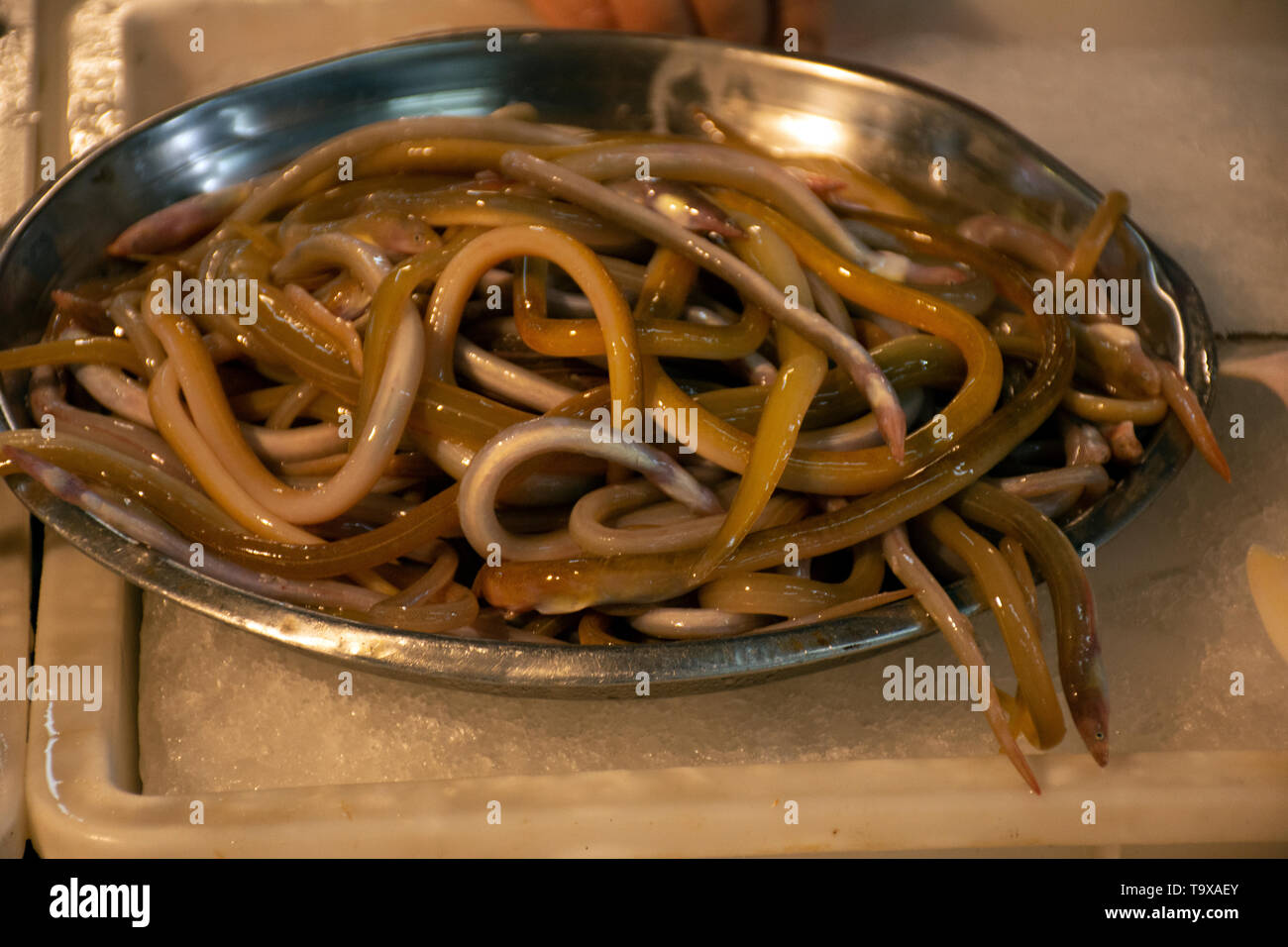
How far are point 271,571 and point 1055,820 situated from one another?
72cm

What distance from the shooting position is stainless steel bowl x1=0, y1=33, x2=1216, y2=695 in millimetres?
957

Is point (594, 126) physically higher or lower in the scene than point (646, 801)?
higher

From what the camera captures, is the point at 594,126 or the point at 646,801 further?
the point at 594,126

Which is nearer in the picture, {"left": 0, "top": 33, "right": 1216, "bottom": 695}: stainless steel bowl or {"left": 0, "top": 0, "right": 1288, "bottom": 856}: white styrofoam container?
{"left": 0, "top": 0, "right": 1288, "bottom": 856}: white styrofoam container

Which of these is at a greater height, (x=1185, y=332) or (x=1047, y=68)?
(x=1047, y=68)

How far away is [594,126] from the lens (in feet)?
4.81

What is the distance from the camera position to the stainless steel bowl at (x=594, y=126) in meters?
0.96

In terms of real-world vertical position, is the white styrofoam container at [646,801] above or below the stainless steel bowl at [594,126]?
below

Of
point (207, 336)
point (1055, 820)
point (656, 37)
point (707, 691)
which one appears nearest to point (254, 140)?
point (207, 336)

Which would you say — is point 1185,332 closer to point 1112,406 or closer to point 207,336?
point 1112,406

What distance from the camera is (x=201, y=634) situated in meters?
0.99

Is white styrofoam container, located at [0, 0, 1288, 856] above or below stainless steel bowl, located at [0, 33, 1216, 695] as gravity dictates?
below

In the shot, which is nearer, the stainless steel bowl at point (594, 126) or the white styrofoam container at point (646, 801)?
the white styrofoam container at point (646, 801)

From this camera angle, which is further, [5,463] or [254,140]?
[254,140]
